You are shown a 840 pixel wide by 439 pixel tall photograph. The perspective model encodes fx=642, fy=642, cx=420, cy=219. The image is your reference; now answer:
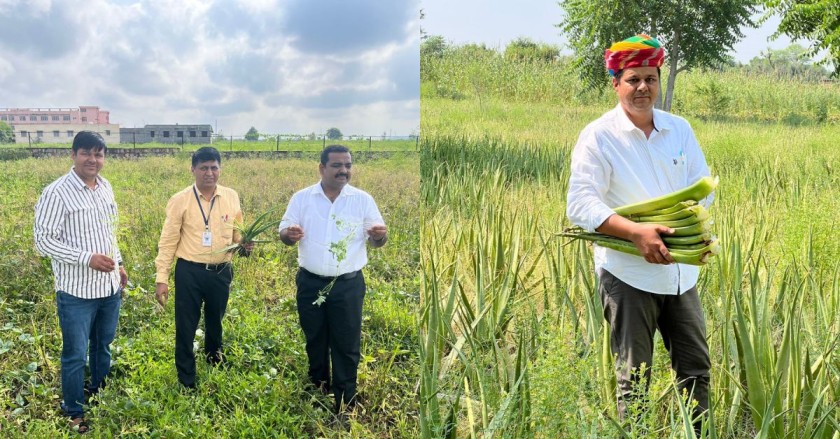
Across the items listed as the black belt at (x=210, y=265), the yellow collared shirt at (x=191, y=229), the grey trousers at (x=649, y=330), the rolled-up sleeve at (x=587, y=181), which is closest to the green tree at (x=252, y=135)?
the yellow collared shirt at (x=191, y=229)

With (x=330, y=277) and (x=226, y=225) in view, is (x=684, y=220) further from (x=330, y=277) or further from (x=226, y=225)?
(x=226, y=225)

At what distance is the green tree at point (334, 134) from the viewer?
2.07 m

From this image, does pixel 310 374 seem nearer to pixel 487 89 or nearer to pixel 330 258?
pixel 330 258

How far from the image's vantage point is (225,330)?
2.07m

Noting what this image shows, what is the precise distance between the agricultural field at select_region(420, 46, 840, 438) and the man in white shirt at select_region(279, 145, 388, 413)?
0.83 feet

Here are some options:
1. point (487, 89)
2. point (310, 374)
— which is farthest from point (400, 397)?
point (487, 89)

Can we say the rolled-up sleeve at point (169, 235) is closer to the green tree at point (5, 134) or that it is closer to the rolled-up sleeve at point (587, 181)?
the green tree at point (5, 134)

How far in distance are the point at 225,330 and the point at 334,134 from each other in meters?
0.72

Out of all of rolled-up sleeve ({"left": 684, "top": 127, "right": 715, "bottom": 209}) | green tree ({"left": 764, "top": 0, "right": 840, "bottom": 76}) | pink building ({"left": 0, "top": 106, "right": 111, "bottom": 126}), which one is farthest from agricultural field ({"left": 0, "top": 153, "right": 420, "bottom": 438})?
green tree ({"left": 764, "top": 0, "right": 840, "bottom": 76})

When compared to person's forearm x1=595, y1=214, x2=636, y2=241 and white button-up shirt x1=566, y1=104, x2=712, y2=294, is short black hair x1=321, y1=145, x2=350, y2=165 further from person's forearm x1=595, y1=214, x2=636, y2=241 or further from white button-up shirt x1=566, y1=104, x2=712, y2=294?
person's forearm x1=595, y1=214, x2=636, y2=241

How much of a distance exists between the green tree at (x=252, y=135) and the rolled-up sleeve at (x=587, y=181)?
1.03 meters

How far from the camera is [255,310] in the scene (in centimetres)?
213

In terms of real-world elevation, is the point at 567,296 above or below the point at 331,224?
below

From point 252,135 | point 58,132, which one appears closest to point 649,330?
point 252,135
